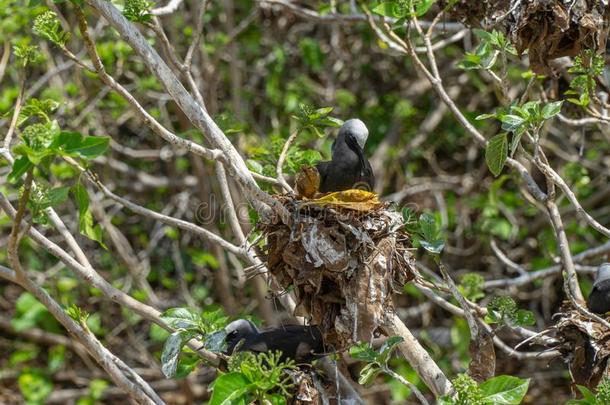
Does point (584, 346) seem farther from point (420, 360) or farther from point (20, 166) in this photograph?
point (20, 166)

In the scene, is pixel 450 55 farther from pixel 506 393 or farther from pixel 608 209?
pixel 506 393

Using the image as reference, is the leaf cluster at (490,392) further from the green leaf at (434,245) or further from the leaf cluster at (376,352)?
the green leaf at (434,245)

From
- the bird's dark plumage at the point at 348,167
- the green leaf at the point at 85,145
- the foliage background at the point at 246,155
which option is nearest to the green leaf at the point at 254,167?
the bird's dark plumage at the point at 348,167

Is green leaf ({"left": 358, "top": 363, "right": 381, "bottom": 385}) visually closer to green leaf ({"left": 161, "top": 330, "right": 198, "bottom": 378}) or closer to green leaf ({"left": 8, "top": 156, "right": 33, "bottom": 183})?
green leaf ({"left": 161, "top": 330, "right": 198, "bottom": 378})

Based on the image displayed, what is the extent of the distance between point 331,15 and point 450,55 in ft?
8.58

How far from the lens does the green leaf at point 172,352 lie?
10.8 ft

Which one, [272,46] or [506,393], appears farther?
[272,46]

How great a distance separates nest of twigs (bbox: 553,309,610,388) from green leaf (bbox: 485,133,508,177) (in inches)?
25.2

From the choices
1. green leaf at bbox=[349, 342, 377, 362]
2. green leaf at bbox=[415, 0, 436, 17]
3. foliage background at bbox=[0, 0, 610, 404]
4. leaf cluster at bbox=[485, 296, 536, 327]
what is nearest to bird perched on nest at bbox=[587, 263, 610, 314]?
leaf cluster at bbox=[485, 296, 536, 327]

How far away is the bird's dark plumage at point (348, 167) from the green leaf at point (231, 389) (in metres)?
1.49

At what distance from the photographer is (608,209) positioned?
7.06 meters

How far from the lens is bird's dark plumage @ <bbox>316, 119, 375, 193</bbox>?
4102mm

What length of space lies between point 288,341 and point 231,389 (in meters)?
0.82

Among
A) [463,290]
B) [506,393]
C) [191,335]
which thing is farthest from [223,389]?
[463,290]
